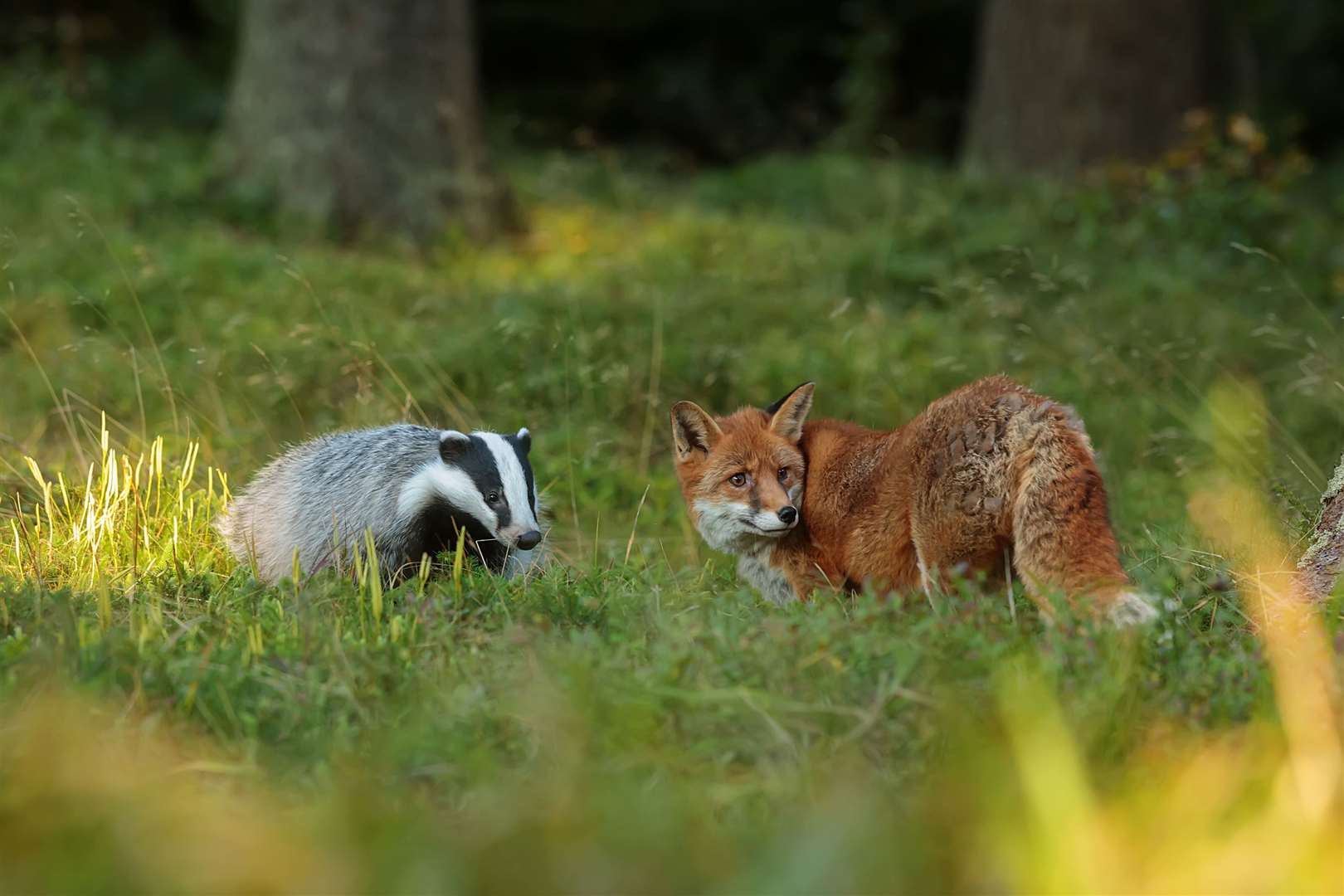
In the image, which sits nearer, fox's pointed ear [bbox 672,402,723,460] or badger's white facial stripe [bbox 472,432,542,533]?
badger's white facial stripe [bbox 472,432,542,533]

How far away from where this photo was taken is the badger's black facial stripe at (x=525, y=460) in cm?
566

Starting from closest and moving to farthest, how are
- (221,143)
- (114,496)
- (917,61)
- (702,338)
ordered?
(114,496)
(702,338)
(221,143)
(917,61)

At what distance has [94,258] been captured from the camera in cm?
936

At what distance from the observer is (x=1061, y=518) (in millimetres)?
4543

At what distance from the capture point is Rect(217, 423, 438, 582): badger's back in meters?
5.58

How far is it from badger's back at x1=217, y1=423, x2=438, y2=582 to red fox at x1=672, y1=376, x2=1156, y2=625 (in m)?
1.11

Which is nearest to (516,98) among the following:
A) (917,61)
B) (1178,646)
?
(917,61)

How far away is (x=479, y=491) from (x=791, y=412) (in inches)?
48.7

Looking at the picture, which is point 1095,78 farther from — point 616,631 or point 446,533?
point 616,631

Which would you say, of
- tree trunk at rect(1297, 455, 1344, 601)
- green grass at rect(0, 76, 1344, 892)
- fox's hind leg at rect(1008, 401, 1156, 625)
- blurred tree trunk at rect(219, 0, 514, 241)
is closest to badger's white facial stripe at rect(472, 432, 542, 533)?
green grass at rect(0, 76, 1344, 892)

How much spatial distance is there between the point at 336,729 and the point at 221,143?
8766 mm

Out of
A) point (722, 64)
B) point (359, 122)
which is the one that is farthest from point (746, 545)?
point (722, 64)

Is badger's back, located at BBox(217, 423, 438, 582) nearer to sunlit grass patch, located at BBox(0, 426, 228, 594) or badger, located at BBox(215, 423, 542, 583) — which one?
badger, located at BBox(215, 423, 542, 583)

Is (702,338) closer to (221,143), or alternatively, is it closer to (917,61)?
(221,143)
